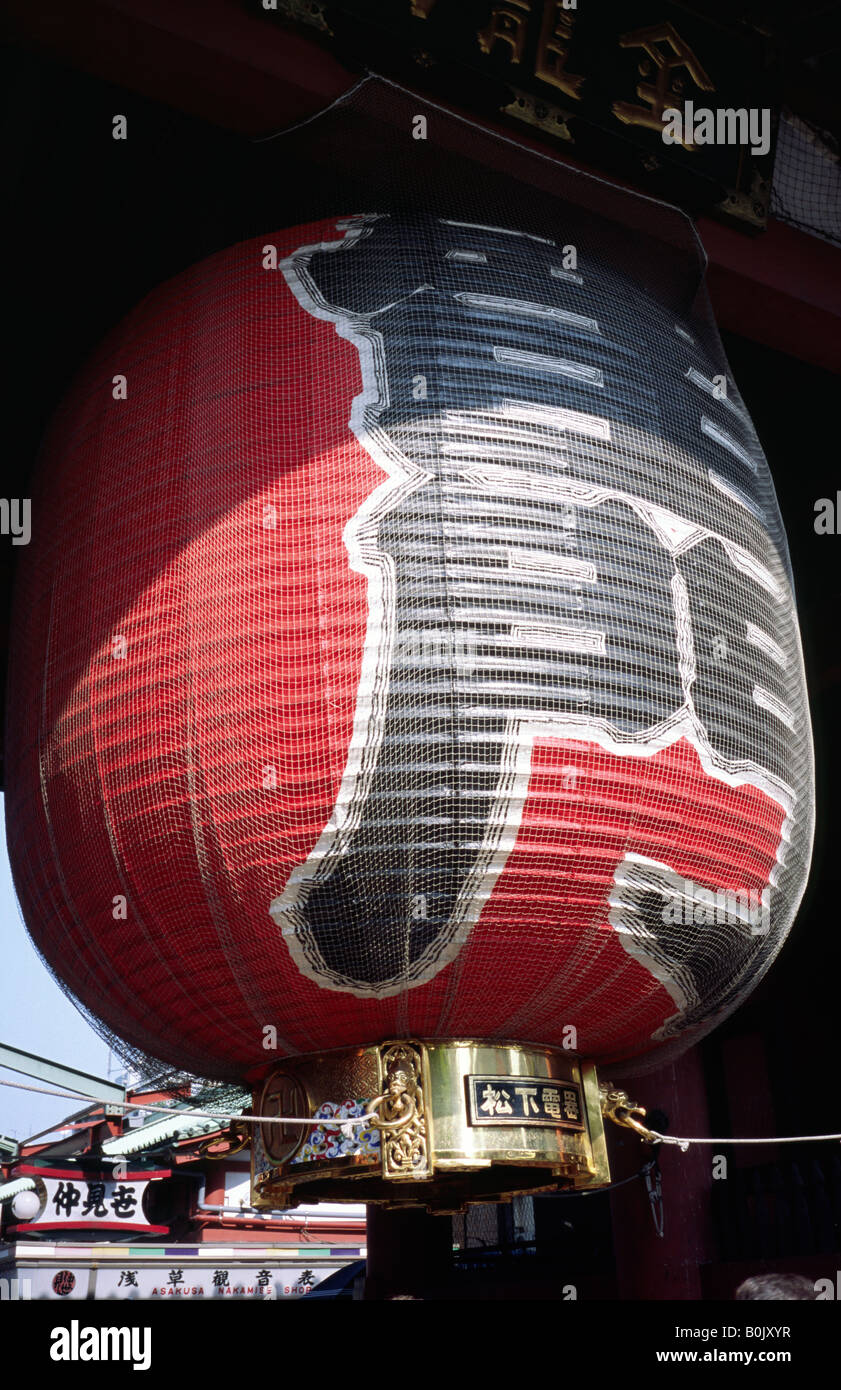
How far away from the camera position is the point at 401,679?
2.16 metres

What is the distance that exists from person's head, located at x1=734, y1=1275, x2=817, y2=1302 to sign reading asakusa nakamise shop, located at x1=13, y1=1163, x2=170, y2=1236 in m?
6.63

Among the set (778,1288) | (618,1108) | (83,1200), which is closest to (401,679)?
(618,1108)

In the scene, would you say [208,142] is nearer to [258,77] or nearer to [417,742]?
[258,77]

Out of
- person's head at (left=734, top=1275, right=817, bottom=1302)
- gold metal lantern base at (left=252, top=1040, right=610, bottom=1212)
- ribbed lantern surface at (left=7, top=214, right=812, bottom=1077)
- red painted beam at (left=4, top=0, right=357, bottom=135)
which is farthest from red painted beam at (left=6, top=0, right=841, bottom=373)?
person's head at (left=734, top=1275, right=817, bottom=1302)

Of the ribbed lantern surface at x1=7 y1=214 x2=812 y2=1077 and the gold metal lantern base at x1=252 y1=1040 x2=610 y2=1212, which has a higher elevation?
the ribbed lantern surface at x1=7 y1=214 x2=812 y2=1077

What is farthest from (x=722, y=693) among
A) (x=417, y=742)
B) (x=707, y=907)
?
(x=417, y=742)

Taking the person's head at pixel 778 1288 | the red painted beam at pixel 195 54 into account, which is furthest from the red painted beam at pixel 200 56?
the person's head at pixel 778 1288

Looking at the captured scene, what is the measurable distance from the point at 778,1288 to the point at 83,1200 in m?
7.42

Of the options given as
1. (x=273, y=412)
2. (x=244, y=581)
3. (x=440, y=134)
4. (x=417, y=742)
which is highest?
(x=440, y=134)

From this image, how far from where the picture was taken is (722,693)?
7.94 feet

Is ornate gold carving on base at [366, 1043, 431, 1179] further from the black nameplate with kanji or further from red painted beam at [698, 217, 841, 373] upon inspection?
red painted beam at [698, 217, 841, 373]

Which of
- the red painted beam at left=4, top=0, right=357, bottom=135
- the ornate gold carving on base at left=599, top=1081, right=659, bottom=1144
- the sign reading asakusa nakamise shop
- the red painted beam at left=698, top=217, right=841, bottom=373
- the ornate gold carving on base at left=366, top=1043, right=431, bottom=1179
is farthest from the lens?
the sign reading asakusa nakamise shop

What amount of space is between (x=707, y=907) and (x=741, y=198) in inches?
66.2

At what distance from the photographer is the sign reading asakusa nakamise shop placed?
9.49m
